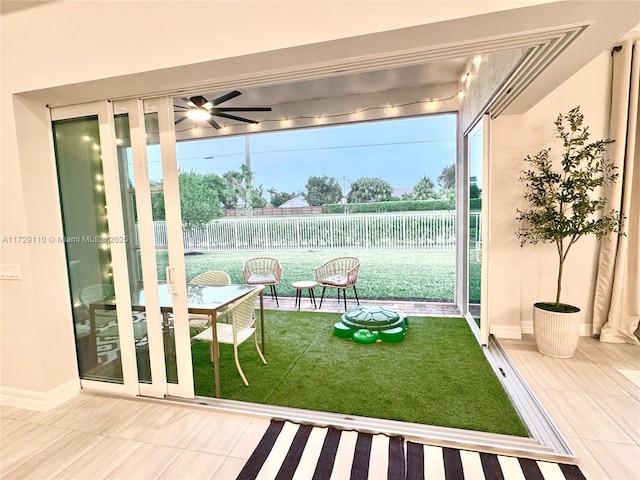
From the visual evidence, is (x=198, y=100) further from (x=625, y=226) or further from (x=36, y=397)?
(x=625, y=226)

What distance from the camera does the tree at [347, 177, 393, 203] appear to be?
19.9 ft

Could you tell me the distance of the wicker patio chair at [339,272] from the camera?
16.0 feet

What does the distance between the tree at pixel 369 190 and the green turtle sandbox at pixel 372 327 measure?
2.63 metres

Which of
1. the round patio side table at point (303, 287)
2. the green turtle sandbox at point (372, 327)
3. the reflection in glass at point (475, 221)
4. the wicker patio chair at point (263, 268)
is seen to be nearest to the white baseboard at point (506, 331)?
the reflection in glass at point (475, 221)

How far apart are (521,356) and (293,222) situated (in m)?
4.48

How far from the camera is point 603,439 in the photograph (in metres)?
2.00

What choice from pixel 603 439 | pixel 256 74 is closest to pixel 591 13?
pixel 256 74

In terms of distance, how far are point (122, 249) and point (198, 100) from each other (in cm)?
174

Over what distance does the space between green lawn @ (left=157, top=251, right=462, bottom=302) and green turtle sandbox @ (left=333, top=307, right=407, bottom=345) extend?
1775 millimetres

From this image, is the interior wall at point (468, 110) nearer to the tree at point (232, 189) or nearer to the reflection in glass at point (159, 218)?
the reflection in glass at point (159, 218)

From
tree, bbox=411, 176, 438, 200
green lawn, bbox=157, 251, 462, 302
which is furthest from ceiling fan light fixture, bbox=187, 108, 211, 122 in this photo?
tree, bbox=411, 176, 438, 200

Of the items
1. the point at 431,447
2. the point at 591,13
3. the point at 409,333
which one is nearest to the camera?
the point at 591,13

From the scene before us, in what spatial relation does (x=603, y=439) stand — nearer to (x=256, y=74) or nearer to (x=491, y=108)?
(x=491, y=108)

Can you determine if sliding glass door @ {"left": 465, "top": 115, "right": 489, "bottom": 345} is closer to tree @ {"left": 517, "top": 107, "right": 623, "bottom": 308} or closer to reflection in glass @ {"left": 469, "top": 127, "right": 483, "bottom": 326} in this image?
reflection in glass @ {"left": 469, "top": 127, "right": 483, "bottom": 326}
